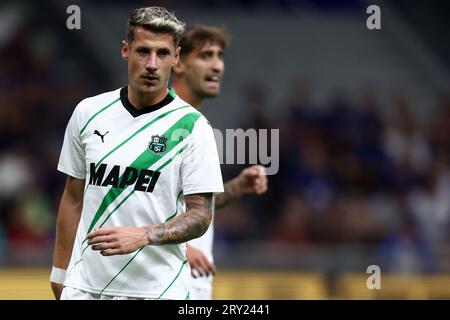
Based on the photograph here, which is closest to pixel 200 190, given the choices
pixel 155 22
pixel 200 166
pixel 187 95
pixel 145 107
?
pixel 200 166

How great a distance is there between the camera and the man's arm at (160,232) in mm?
4449

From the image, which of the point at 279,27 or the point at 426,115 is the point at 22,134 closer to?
the point at 279,27

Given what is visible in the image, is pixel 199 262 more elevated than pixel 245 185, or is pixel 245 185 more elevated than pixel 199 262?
pixel 245 185

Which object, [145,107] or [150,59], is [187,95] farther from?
[150,59]

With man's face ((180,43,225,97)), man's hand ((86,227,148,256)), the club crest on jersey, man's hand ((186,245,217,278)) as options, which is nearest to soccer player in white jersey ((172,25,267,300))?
man's face ((180,43,225,97))

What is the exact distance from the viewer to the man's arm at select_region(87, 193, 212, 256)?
14.6ft

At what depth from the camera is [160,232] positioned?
469 centimetres

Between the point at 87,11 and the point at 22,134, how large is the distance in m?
2.70

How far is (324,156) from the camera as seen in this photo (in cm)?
1291

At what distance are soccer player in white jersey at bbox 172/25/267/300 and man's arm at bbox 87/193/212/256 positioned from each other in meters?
1.54

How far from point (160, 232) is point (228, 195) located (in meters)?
1.91

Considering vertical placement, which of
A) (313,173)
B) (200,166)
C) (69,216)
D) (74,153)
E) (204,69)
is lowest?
(69,216)

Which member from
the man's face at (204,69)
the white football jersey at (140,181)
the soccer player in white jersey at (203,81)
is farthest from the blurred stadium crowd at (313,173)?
the white football jersey at (140,181)
